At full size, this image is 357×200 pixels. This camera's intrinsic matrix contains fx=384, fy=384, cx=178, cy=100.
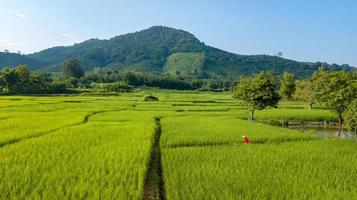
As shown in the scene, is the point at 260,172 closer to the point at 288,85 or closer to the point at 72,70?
the point at 288,85

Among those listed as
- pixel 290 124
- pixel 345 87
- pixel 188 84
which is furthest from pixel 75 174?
pixel 188 84

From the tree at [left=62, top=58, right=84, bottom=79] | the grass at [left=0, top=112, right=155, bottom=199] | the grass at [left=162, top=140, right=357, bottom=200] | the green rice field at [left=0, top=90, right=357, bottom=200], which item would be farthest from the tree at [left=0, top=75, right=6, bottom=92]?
the grass at [left=162, top=140, right=357, bottom=200]

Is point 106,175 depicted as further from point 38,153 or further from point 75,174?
point 38,153

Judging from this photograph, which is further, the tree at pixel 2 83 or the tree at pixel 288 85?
the tree at pixel 2 83

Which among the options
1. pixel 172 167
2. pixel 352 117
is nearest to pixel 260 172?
pixel 172 167

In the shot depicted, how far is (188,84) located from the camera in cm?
12488

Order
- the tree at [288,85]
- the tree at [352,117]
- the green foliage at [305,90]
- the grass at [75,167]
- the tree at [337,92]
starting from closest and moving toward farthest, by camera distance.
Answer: the grass at [75,167], the tree at [352,117], the tree at [337,92], the green foliage at [305,90], the tree at [288,85]

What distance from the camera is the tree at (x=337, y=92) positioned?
1157 inches

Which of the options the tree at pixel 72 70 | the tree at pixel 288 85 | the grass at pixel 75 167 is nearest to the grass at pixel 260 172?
the grass at pixel 75 167

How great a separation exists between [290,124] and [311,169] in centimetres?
2594

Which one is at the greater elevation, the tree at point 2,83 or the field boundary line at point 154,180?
the tree at point 2,83

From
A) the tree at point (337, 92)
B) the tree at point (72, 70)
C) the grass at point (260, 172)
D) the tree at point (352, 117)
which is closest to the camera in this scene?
the grass at point (260, 172)

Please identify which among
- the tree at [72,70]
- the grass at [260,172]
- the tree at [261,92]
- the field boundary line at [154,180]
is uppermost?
the tree at [72,70]

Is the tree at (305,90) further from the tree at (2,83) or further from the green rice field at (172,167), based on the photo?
the tree at (2,83)
